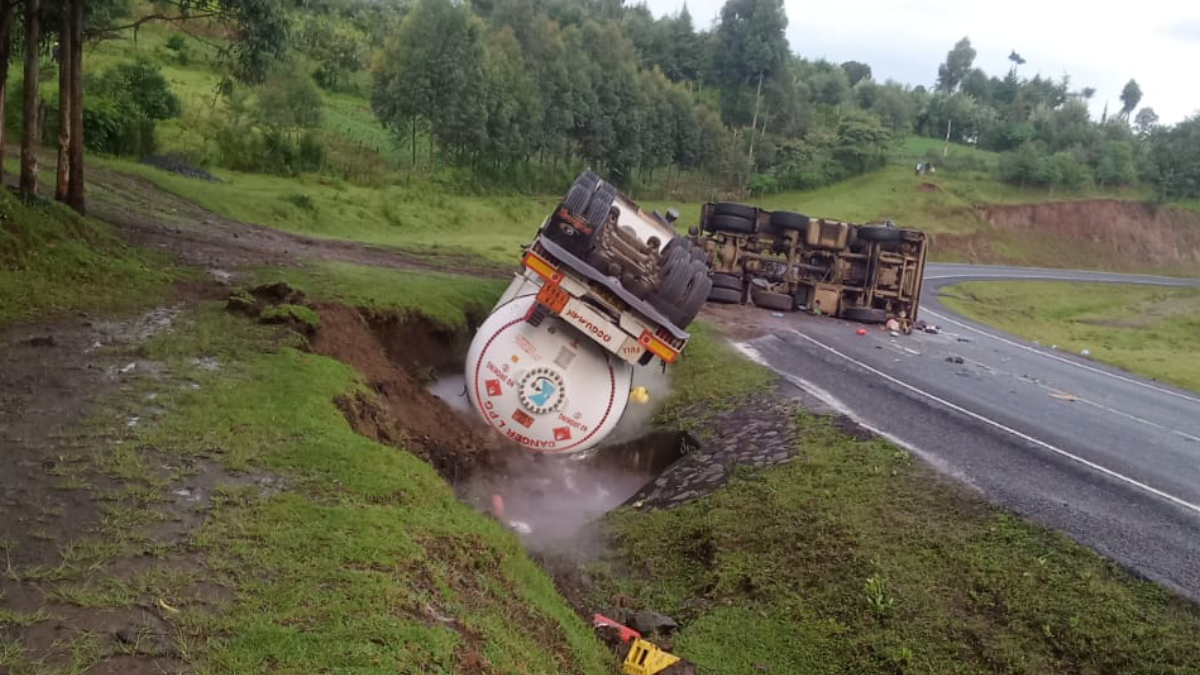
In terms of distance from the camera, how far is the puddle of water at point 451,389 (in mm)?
13344

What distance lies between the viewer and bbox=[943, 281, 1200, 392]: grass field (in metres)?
25.4

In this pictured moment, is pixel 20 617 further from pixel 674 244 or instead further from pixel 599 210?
pixel 674 244

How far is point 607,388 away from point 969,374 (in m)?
9.26

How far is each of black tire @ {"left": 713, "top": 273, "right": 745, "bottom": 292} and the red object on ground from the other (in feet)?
47.7

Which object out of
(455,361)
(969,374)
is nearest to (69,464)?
(455,361)

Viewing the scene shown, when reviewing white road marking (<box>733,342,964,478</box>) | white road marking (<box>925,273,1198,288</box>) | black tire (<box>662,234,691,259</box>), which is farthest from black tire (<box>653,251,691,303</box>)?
white road marking (<box>925,273,1198,288</box>)

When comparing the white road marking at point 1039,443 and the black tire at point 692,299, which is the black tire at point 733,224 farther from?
the black tire at point 692,299

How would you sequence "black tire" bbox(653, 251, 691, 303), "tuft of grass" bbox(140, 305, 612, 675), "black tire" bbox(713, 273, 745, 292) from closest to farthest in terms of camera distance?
"tuft of grass" bbox(140, 305, 612, 675), "black tire" bbox(653, 251, 691, 303), "black tire" bbox(713, 273, 745, 292)

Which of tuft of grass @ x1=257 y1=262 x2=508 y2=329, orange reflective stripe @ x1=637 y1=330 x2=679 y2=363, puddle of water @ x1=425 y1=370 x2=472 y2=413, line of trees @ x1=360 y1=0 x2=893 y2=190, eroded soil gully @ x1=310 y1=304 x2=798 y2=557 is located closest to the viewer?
orange reflective stripe @ x1=637 y1=330 x2=679 y2=363

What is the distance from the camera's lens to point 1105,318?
129 feet

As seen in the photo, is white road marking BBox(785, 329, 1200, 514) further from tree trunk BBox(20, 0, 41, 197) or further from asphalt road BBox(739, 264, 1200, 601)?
tree trunk BBox(20, 0, 41, 197)

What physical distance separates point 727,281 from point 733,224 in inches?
61.4

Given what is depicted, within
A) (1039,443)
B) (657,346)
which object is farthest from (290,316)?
(1039,443)

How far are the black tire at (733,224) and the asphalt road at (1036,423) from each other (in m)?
2.77
